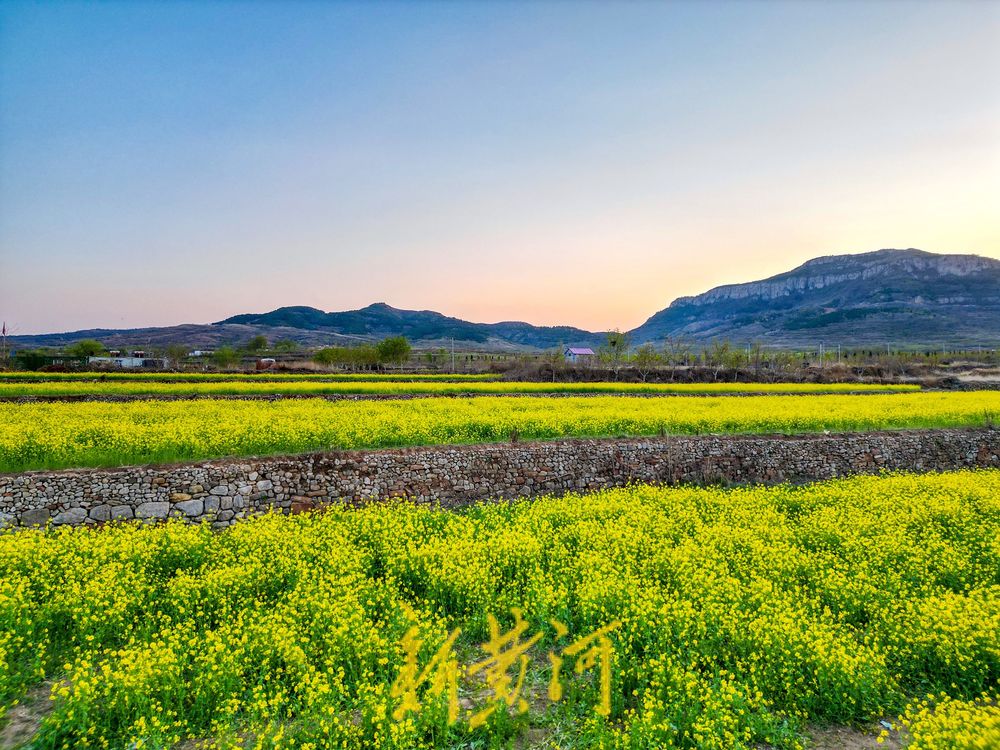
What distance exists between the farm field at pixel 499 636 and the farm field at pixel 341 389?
1964 centimetres

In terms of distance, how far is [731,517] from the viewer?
12.1 m

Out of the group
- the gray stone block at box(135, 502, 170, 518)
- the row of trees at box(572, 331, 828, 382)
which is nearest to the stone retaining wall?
the gray stone block at box(135, 502, 170, 518)

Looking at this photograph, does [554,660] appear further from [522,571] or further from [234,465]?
[234,465]

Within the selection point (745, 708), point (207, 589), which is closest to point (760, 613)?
point (745, 708)

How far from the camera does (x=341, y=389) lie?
30297 mm

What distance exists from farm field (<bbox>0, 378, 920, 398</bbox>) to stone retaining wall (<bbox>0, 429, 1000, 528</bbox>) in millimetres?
15079

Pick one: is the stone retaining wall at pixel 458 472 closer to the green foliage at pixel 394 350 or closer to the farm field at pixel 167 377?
the farm field at pixel 167 377

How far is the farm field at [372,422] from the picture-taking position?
14.6m

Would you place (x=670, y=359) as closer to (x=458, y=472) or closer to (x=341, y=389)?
(x=341, y=389)

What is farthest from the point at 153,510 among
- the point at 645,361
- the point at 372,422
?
the point at 645,361

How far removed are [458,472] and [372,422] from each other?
463cm

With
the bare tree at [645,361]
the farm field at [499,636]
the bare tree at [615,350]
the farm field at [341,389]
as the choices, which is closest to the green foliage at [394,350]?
the bare tree at [615,350]

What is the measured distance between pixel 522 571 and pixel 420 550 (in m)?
1.85

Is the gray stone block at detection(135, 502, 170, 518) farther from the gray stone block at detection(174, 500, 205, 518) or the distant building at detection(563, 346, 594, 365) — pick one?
the distant building at detection(563, 346, 594, 365)
